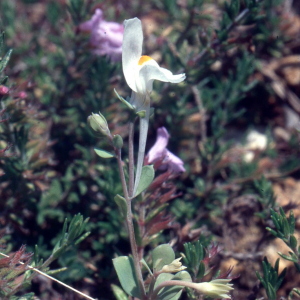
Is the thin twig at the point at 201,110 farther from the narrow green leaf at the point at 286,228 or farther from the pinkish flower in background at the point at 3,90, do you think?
the pinkish flower in background at the point at 3,90

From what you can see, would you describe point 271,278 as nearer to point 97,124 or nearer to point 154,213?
point 154,213

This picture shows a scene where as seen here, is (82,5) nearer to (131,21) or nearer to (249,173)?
(131,21)

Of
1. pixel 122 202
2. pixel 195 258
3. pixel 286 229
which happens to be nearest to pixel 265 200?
pixel 286 229

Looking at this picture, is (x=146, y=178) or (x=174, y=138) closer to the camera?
(x=146, y=178)

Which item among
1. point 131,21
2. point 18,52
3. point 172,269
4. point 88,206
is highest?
point 131,21

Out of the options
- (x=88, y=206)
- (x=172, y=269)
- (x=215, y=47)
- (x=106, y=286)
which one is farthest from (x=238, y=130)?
(x=172, y=269)
